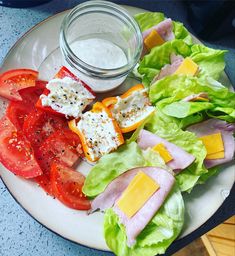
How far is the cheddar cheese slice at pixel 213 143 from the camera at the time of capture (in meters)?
0.99

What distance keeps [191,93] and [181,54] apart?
0.12 m

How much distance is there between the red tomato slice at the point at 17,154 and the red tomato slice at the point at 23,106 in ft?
0.06

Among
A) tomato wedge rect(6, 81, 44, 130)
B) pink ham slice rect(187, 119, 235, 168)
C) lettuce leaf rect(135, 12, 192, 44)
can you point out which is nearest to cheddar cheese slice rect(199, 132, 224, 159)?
pink ham slice rect(187, 119, 235, 168)

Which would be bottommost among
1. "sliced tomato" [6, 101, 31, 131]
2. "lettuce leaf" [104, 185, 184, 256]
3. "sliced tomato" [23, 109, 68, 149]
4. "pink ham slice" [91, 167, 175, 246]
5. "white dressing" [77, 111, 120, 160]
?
"lettuce leaf" [104, 185, 184, 256]

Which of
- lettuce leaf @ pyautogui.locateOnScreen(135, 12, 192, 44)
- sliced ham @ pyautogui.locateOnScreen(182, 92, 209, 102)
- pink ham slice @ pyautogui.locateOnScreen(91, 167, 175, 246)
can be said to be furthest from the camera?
lettuce leaf @ pyautogui.locateOnScreen(135, 12, 192, 44)

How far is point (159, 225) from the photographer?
0.91 meters

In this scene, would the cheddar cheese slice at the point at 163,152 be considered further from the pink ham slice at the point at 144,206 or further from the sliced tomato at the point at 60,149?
the sliced tomato at the point at 60,149

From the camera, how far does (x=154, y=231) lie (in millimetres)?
911

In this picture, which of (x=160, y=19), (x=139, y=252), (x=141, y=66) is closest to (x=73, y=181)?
(x=139, y=252)

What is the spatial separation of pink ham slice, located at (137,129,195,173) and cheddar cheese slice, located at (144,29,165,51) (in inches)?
8.5

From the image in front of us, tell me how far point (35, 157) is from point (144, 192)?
0.21m

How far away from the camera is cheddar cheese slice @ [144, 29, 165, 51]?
42.9 inches

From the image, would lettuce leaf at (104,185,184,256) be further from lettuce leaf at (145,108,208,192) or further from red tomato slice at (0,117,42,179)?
red tomato slice at (0,117,42,179)

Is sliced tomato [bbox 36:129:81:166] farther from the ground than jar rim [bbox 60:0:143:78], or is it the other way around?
jar rim [bbox 60:0:143:78]
